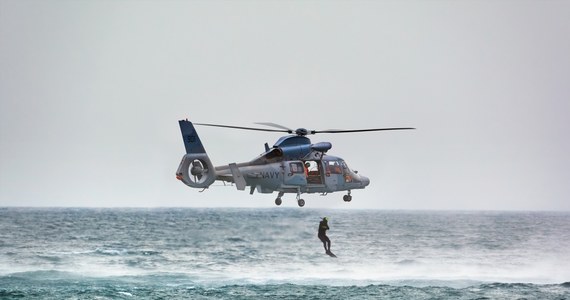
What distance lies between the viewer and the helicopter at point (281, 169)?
41.0 metres

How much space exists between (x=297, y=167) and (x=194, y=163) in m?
5.06

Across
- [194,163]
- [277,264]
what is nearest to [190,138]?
[194,163]

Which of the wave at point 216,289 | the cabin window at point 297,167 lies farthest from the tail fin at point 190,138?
the wave at point 216,289

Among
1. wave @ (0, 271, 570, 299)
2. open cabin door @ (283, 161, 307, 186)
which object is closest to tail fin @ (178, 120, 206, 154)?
open cabin door @ (283, 161, 307, 186)

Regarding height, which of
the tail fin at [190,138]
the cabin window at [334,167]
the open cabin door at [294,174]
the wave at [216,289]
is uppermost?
the tail fin at [190,138]

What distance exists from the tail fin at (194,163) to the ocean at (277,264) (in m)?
14.9

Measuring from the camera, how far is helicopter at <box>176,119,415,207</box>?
4100cm

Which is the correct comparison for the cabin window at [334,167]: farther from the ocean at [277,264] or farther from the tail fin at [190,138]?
the ocean at [277,264]

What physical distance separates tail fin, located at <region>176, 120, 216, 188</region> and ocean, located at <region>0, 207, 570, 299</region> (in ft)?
48.8

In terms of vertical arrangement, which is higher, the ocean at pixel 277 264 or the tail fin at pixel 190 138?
the tail fin at pixel 190 138

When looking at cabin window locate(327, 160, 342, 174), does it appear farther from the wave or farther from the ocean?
the wave

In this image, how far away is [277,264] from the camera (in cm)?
11025

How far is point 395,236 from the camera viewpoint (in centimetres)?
15712

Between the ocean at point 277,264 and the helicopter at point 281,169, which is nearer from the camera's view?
the helicopter at point 281,169
